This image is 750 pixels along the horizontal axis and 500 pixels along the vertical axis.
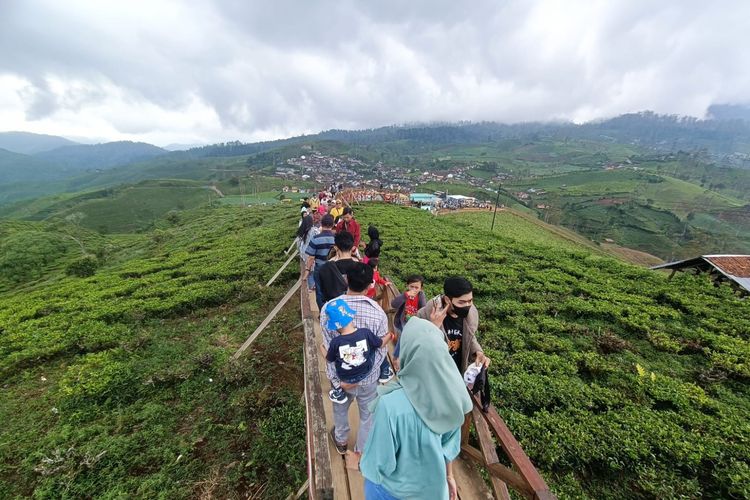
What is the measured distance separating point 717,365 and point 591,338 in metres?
2.80

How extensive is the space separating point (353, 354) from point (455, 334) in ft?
4.54

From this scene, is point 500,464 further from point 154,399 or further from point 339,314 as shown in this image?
point 154,399

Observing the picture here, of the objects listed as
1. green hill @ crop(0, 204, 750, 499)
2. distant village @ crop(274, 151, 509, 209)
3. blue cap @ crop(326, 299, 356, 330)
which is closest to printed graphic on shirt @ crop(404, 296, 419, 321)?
blue cap @ crop(326, 299, 356, 330)

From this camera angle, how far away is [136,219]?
81.7m

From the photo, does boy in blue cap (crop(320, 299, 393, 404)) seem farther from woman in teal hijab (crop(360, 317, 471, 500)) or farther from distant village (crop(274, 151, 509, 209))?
distant village (crop(274, 151, 509, 209))

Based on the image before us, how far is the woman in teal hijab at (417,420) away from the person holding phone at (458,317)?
1259 mm

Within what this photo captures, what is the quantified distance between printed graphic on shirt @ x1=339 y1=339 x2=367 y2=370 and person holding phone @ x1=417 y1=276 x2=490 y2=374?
0.86 meters

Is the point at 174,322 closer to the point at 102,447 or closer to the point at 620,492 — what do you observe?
the point at 102,447

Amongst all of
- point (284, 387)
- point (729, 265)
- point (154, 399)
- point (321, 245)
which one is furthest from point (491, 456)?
point (729, 265)

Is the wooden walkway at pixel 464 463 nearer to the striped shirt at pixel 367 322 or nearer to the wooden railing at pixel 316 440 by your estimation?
the wooden railing at pixel 316 440

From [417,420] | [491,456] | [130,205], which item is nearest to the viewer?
[417,420]

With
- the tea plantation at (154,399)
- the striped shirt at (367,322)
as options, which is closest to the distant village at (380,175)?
the tea plantation at (154,399)

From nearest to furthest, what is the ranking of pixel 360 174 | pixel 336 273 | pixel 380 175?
1. pixel 336 273
2. pixel 380 175
3. pixel 360 174

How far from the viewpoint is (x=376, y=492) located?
2539 millimetres
